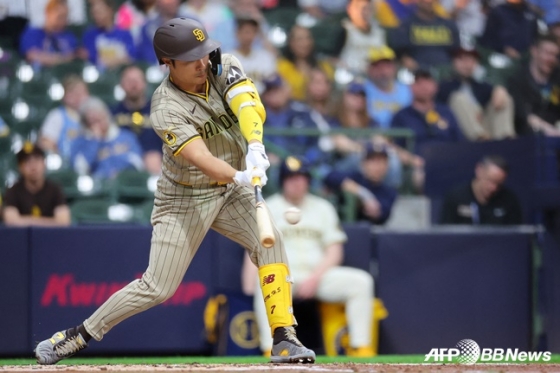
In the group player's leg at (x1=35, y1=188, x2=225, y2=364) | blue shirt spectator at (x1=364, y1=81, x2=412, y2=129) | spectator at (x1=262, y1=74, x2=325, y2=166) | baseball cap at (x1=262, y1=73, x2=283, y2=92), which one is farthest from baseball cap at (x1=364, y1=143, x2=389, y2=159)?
player's leg at (x1=35, y1=188, x2=225, y2=364)

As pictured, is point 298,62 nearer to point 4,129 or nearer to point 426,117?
point 426,117

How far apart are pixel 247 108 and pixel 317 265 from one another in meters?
2.97

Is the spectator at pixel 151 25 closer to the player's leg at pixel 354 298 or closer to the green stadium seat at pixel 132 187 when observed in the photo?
the green stadium seat at pixel 132 187

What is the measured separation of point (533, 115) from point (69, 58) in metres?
4.93

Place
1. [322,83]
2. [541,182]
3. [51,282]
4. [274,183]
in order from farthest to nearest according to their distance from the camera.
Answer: [322,83], [274,183], [541,182], [51,282]

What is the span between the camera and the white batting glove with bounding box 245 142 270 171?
4.65m

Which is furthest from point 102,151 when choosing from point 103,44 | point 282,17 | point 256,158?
point 256,158

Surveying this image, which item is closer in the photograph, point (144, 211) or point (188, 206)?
point (188, 206)

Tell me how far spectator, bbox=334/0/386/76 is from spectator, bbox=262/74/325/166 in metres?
1.13

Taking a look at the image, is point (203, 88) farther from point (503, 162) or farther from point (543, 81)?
point (543, 81)

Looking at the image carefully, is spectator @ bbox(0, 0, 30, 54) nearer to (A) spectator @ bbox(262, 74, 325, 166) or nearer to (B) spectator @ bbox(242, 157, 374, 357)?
(A) spectator @ bbox(262, 74, 325, 166)

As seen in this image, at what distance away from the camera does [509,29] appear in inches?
436

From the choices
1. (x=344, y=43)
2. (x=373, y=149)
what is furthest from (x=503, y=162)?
(x=344, y=43)

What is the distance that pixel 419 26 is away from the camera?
10.7 meters
